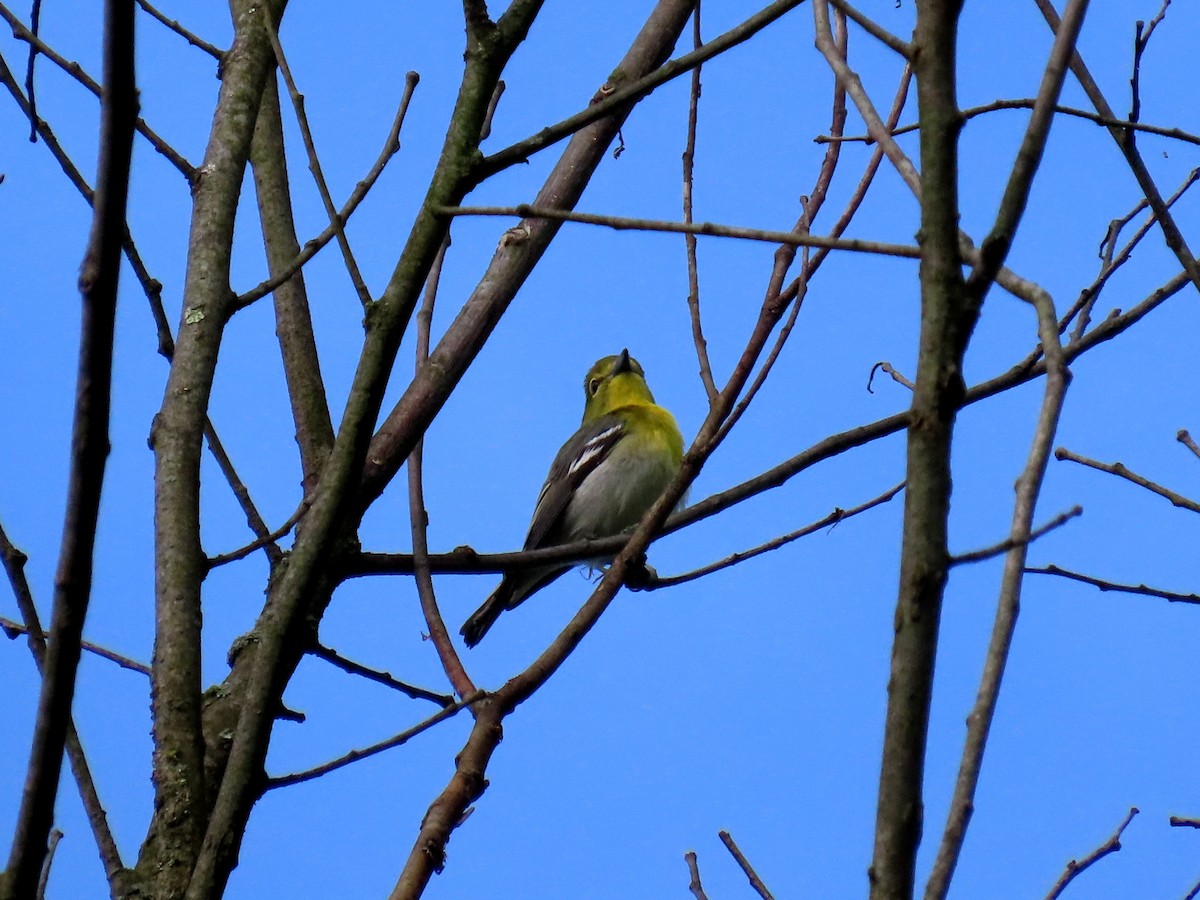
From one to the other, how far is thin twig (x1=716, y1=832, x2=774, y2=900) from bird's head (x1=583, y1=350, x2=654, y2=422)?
259 inches

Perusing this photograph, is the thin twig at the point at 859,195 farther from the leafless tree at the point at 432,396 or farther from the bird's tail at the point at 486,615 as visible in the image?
the bird's tail at the point at 486,615

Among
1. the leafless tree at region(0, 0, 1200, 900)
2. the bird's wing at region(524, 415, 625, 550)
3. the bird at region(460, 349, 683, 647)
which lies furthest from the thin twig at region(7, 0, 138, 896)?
the bird's wing at region(524, 415, 625, 550)

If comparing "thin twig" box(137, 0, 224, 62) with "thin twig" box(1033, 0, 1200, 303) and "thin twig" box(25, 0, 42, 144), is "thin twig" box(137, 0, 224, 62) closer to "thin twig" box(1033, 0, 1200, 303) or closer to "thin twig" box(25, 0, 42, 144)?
"thin twig" box(25, 0, 42, 144)

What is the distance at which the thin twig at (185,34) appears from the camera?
139 inches

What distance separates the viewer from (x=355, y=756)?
90.0 inches

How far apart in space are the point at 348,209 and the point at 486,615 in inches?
191

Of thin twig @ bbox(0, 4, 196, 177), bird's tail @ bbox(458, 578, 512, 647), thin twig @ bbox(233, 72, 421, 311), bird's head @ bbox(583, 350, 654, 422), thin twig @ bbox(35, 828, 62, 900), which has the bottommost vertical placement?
thin twig @ bbox(35, 828, 62, 900)

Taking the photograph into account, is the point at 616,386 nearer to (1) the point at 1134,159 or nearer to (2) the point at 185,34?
(2) the point at 185,34

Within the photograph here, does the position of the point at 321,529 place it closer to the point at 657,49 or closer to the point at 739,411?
the point at 739,411

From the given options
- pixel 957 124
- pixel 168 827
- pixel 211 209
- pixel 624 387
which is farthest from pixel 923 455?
pixel 624 387

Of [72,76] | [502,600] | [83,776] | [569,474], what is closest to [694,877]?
[83,776]

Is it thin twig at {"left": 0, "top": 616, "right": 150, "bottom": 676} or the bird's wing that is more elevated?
the bird's wing

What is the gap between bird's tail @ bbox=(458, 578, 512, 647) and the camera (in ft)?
23.7

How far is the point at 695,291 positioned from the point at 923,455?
165 cm
